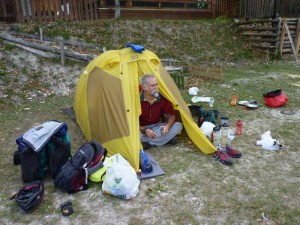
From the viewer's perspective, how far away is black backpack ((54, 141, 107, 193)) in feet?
12.2

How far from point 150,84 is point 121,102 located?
56 cm

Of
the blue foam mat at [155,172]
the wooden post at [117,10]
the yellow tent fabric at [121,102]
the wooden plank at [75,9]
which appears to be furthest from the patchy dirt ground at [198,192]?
the wooden post at [117,10]

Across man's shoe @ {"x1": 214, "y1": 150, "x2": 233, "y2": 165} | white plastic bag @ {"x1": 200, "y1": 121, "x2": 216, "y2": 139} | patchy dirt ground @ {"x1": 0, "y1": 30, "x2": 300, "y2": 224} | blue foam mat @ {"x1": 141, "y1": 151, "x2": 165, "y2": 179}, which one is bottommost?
patchy dirt ground @ {"x1": 0, "y1": 30, "x2": 300, "y2": 224}

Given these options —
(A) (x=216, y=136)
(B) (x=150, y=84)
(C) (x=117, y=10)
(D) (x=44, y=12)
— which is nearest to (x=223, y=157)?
(A) (x=216, y=136)

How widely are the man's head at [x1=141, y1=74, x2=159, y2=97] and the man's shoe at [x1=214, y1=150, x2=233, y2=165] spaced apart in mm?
1382

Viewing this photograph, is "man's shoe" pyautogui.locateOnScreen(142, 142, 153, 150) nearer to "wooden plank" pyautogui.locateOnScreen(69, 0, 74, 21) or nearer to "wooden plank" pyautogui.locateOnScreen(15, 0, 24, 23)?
"wooden plank" pyautogui.locateOnScreen(15, 0, 24, 23)

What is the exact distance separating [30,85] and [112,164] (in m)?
5.43

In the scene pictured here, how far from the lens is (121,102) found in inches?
178

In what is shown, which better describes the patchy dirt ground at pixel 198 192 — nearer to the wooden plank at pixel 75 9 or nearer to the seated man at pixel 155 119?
the seated man at pixel 155 119

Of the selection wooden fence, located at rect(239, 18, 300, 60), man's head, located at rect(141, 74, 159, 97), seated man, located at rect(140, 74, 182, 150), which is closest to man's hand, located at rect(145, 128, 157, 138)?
seated man, located at rect(140, 74, 182, 150)

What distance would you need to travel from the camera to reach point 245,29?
46.9ft

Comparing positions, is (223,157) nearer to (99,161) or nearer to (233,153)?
(233,153)

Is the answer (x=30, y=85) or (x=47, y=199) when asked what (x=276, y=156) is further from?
(x=30, y=85)

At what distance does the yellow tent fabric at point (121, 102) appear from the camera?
440cm
